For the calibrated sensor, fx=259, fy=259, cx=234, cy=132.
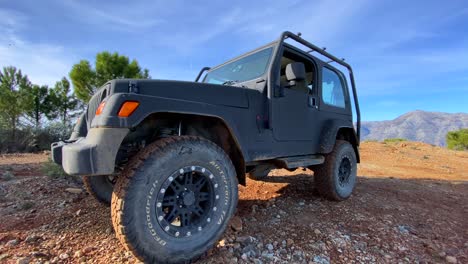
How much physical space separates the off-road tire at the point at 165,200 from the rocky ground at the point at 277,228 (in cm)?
25

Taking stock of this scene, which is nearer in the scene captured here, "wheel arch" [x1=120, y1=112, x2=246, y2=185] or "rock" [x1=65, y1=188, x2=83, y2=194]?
"wheel arch" [x1=120, y1=112, x2=246, y2=185]

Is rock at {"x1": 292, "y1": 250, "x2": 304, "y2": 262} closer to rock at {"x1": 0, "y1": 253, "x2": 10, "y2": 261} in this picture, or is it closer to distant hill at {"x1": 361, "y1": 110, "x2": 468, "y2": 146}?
rock at {"x1": 0, "y1": 253, "x2": 10, "y2": 261}

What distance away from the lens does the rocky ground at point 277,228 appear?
6.87 feet

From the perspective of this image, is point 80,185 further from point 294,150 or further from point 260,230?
point 294,150

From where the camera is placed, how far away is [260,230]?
2574 mm

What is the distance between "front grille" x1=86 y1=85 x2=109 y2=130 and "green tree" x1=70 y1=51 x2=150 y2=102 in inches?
559

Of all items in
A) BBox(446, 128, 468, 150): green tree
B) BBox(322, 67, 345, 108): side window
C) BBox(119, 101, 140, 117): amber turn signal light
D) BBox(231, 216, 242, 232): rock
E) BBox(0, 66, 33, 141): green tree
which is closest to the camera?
BBox(119, 101, 140, 117): amber turn signal light

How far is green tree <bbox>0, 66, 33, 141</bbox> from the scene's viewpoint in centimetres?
1270

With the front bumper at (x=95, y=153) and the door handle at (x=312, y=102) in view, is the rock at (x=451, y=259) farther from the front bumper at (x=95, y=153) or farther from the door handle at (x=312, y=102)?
the front bumper at (x=95, y=153)

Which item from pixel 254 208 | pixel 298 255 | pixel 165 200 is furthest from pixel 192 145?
pixel 254 208

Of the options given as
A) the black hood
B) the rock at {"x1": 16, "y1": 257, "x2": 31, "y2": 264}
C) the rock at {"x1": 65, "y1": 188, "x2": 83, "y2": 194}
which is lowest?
the rock at {"x1": 16, "y1": 257, "x2": 31, "y2": 264}

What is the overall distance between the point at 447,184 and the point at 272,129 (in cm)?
524

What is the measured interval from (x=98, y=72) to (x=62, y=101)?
367 centimetres

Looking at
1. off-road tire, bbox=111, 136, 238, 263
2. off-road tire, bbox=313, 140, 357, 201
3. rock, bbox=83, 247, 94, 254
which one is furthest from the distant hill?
rock, bbox=83, 247, 94, 254
